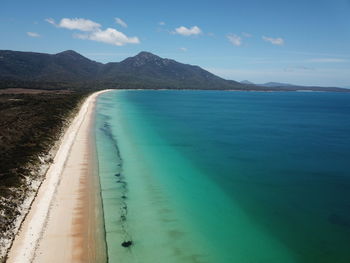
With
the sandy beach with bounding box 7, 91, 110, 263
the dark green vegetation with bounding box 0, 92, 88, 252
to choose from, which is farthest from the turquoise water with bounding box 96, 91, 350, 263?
the dark green vegetation with bounding box 0, 92, 88, 252

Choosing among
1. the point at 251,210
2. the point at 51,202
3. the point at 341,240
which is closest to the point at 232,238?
the point at 251,210

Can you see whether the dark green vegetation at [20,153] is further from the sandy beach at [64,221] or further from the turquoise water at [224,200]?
the turquoise water at [224,200]

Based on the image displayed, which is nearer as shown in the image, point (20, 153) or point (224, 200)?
point (224, 200)

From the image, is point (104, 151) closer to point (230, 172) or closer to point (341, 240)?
point (230, 172)

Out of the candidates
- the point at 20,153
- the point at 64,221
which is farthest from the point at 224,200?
the point at 20,153

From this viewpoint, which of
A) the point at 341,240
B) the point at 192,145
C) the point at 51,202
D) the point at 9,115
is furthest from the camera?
the point at 9,115

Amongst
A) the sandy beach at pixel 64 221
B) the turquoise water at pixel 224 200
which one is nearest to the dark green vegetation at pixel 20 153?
the sandy beach at pixel 64 221

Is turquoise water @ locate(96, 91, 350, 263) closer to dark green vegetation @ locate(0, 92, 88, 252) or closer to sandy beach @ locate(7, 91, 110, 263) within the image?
sandy beach @ locate(7, 91, 110, 263)

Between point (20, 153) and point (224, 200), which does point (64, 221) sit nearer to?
point (224, 200)
